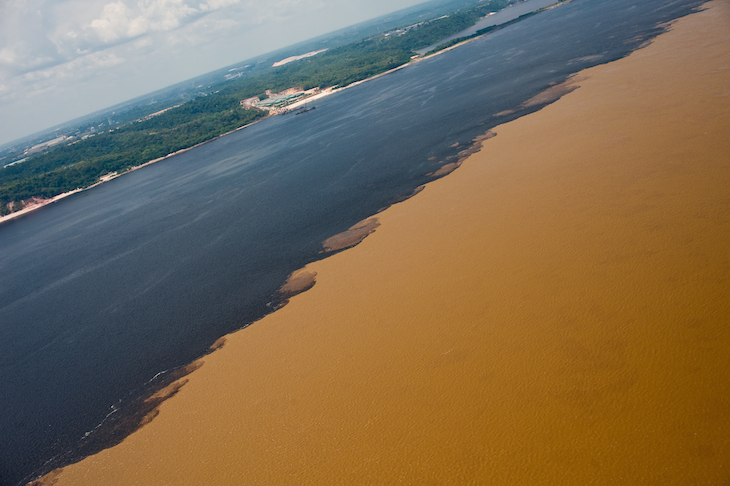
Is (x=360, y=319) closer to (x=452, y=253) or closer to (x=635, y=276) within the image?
(x=452, y=253)

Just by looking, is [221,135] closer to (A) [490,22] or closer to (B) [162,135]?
(B) [162,135]

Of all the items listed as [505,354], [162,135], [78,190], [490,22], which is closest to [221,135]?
[162,135]

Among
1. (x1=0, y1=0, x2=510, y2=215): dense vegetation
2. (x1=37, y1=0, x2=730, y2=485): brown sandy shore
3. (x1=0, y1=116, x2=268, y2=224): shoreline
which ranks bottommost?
(x1=37, y1=0, x2=730, y2=485): brown sandy shore

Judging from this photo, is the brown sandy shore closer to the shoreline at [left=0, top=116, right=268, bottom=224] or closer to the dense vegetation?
the shoreline at [left=0, top=116, right=268, bottom=224]

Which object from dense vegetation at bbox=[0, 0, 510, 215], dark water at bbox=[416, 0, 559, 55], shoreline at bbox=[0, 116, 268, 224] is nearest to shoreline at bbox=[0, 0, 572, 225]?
shoreline at bbox=[0, 116, 268, 224]

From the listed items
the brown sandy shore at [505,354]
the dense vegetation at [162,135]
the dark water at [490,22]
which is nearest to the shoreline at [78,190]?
the dense vegetation at [162,135]

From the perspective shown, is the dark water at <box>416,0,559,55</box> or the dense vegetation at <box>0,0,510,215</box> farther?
the dark water at <box>416,0,559,55</box>

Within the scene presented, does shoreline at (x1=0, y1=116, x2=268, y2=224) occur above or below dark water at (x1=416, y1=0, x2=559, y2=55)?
below

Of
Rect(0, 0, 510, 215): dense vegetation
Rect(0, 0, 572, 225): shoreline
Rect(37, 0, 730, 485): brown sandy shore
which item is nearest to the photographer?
Rect(37, 0, 730, 485): brown sandy shore
